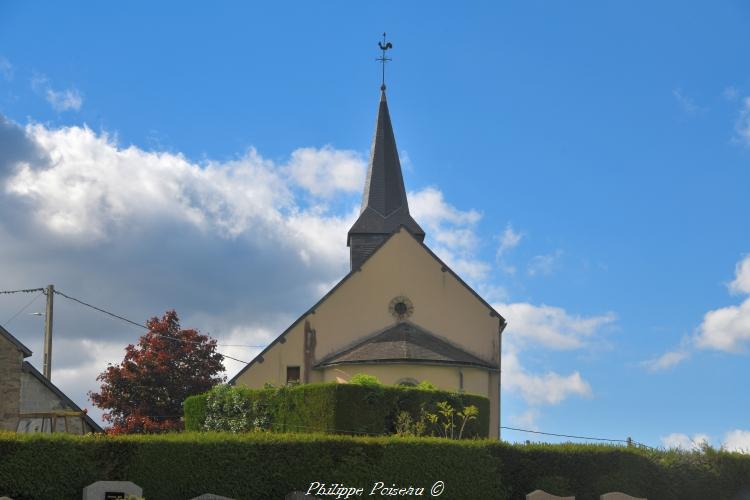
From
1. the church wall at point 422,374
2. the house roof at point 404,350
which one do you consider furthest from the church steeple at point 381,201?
the church wall at point 422,374

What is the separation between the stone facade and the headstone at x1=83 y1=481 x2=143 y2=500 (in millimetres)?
11825

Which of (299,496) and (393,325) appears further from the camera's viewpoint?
(393,325)

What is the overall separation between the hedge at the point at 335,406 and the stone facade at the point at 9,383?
642cm

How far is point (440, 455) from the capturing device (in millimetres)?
23344

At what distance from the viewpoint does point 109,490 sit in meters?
20.2

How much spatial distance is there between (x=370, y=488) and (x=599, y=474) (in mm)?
6188

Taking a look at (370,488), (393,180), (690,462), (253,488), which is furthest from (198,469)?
(393,180)

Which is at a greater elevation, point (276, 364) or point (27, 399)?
point (276, 364)

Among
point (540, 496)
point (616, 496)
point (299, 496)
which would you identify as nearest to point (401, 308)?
point (616, 496)

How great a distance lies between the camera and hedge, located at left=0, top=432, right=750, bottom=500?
20.6 metres

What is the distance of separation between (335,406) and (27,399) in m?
13.5

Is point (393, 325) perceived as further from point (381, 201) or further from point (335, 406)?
point (381, 201)

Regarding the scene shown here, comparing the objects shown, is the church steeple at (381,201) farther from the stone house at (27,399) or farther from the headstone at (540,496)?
the headstone at (540,496)

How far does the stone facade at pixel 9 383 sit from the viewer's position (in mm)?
30797
